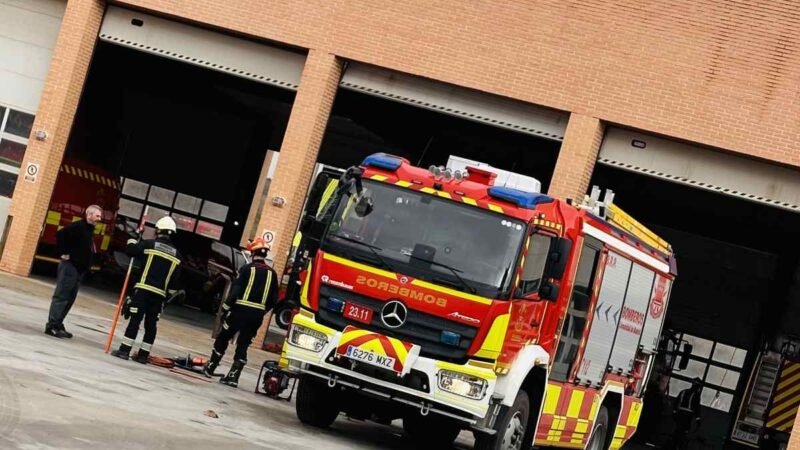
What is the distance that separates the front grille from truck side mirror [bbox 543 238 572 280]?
998mm

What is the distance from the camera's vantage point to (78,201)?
2798cm

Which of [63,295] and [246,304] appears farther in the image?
[63,295]

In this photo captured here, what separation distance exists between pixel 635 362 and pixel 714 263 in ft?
63.3

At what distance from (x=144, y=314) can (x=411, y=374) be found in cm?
430

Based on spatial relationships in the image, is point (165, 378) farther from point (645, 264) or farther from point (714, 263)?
point (714, 263)

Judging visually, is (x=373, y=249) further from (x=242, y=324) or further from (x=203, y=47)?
(x=203, y=47)

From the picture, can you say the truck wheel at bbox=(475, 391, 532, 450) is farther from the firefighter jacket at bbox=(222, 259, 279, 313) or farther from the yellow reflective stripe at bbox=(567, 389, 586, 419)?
the firefighter jacket at bbox=(222, 259, 279, 313)

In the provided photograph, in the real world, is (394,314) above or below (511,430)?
above

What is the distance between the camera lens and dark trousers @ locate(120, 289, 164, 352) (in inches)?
623

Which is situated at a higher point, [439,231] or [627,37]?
[627,37]

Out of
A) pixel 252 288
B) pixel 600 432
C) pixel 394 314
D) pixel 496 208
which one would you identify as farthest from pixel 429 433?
pixel 496 208

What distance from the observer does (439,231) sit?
1323 cm

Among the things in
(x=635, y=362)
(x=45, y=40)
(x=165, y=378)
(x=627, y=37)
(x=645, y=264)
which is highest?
(x=627, y=37)

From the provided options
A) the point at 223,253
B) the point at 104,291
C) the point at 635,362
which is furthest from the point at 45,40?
the point at 635,362
